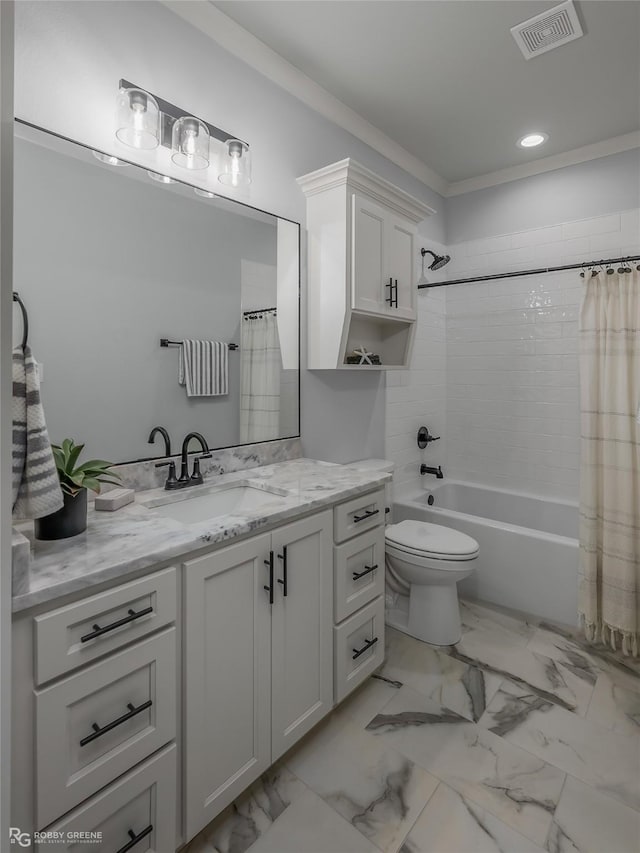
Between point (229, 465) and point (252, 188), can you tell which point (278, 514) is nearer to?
point (229, 465)

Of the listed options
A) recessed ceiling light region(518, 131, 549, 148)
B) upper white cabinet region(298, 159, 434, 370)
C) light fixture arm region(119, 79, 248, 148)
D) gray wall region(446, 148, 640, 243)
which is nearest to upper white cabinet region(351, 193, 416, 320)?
upper white cabinet region(298, 159, 434, 370)

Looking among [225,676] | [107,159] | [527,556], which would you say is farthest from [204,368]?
[527,556]

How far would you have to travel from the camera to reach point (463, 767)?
61.3 inches

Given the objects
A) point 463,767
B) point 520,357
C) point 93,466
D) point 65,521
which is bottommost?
point 463,767

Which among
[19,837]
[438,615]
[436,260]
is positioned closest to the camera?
[19,837]

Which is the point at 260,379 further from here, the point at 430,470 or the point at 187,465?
the point at 430,470

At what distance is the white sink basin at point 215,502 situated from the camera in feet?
5.19

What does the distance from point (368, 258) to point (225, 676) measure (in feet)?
6.03

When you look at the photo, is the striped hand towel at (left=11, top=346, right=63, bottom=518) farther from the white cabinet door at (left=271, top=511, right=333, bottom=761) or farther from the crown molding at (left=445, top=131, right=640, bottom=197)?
the crown molding at (left=445, top=131, right=640, bottom=197)

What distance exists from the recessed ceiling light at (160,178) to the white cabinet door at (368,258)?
2.68 ft

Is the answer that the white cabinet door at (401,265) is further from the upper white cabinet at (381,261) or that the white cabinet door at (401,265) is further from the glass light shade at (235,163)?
the glass light shade at (235,163)

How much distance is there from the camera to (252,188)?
1.99 meters

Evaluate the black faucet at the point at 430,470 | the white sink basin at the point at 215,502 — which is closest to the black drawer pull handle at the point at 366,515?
the white sink basin at the point at 215,502

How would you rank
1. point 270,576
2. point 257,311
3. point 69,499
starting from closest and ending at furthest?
point 69,499 → point 270,576 → point 257,311
